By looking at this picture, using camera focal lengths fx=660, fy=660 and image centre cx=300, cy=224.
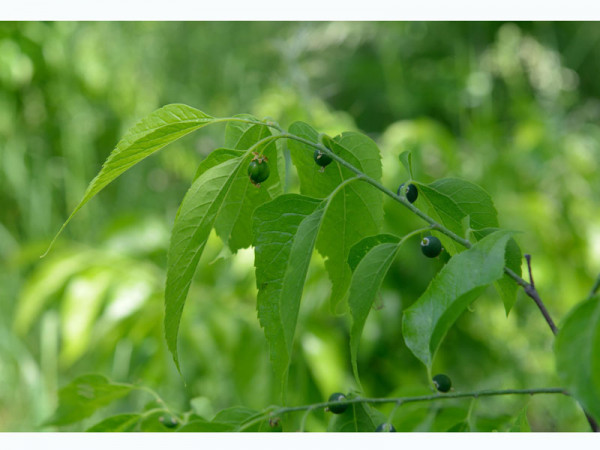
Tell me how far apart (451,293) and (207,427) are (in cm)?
16

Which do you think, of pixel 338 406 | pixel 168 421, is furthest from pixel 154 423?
pixel 338 406

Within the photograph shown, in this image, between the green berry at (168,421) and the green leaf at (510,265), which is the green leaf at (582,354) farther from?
the green berry at (168,421)

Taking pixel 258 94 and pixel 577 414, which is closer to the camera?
pixel 577 414

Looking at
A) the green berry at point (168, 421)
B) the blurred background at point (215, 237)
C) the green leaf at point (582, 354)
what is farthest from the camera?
the blurred background at point (215, 237)

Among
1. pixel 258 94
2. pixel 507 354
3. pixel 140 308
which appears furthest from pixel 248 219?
pixel 258 94

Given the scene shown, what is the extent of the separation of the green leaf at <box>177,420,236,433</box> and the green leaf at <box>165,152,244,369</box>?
8 cm

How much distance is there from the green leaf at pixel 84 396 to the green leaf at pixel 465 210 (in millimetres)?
232

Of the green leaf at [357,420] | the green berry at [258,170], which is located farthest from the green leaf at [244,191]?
the green leaf at [357,420]

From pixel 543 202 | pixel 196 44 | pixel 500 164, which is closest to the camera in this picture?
pixel 543 202

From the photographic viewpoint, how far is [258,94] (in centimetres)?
214

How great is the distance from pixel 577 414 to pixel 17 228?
5.12 ft

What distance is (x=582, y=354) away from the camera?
0.70 feet

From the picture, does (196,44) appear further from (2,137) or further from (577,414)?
(577,414)

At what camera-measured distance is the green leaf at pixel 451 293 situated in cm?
27
